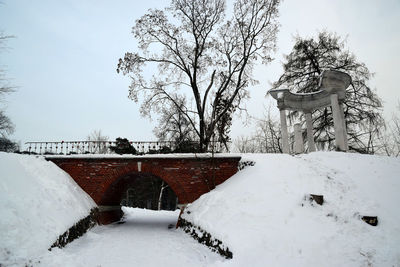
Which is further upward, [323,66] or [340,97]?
[323,66]

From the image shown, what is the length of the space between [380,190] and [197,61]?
47.6ft

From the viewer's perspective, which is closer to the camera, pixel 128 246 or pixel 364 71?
pixel 128 246

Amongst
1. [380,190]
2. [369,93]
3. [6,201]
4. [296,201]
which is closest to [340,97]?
[369,93]

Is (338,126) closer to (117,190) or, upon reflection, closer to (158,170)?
(158,170)

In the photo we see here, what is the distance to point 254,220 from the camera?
6.37 meters

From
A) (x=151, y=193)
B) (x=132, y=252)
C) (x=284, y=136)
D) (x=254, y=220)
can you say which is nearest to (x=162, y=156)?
(x=132, y=252)

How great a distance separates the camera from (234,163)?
10.8 meters

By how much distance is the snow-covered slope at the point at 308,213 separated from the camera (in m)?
5.12

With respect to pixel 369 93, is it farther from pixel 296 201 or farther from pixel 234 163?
pixel 296 201

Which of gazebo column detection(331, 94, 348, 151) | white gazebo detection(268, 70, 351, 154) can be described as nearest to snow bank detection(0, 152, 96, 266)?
white gazebo detection(268, 70, 351, 154)

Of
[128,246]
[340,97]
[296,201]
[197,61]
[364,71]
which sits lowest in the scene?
[128,246]

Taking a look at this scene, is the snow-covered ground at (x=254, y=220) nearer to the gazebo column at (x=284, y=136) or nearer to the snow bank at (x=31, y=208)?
the snow bank at (x=31, y=208)

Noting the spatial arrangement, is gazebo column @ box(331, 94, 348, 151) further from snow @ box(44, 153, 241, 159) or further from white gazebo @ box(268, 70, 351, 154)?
snow @ box(44, 153, 241, 159)

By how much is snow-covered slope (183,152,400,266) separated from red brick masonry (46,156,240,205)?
3.83 ft
